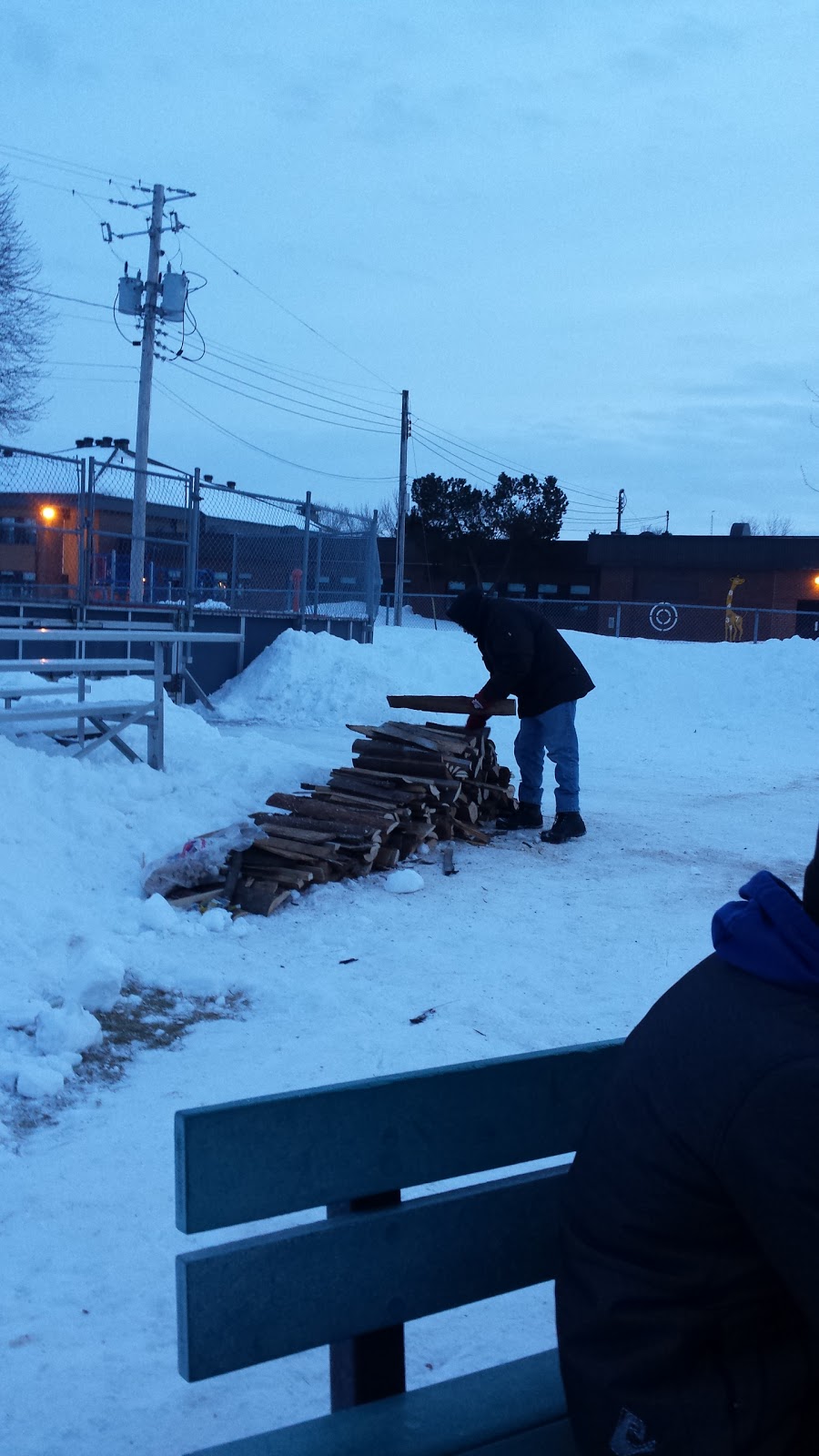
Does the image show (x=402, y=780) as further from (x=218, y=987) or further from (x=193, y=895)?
(x=218, y=987)

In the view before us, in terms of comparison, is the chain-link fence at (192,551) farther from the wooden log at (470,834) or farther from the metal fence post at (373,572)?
the wooden log at (470,834)

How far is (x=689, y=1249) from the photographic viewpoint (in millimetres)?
1594

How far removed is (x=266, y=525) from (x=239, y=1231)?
17.1 meters

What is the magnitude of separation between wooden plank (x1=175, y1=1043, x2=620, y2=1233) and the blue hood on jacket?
0.31m

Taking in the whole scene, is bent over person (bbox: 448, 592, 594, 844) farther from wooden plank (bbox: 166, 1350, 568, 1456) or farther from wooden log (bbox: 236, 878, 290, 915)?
wooden plank (bbox: 166, 1350, 568, 1456)

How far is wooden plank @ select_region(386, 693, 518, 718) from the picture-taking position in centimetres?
930

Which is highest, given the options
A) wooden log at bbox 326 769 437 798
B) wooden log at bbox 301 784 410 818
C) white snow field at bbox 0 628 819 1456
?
wooden log at bbox 326 769 437 798

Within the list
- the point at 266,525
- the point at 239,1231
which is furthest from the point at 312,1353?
the point at 266,525

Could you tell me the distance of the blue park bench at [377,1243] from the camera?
1812 mm

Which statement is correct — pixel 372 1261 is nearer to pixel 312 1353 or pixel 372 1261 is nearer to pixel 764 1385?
pixel 764 1385

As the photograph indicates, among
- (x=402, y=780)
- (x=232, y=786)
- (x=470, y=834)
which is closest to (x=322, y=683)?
(x=232, y=786)

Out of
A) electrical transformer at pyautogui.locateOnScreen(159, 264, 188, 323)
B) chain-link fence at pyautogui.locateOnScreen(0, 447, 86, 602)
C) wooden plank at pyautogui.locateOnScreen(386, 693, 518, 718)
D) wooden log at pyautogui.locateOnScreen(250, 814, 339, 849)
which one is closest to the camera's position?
wooden log at pyautogui.locateOnScreen(250, 814, 339, 849)

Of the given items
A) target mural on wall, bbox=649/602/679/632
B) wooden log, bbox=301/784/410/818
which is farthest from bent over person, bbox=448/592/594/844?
target mural on wall, bbox=649/602/679/632

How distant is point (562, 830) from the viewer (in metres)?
9.22
